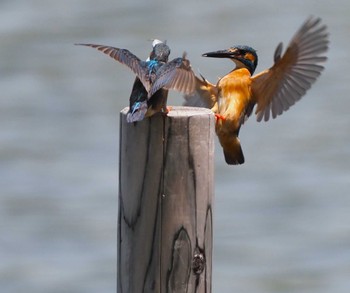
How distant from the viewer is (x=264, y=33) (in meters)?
13.2

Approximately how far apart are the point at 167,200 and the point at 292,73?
1778 mm

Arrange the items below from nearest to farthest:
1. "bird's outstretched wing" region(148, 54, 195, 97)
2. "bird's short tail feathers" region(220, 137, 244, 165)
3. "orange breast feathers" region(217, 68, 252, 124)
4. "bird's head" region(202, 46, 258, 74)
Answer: "bird's outstretched wing" region(148, 54, 195, 97), "bird's short tail feathers" region(220, 137, 244, 165), "orange breast feathers" region(217, 68, 252, 124), "bird's head" region(202, 46, 258, 74)

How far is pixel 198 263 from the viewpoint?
466cm

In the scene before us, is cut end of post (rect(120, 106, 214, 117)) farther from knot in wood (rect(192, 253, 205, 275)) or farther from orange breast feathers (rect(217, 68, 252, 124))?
orange breast feathers (rect(217, 68, 252, 124))

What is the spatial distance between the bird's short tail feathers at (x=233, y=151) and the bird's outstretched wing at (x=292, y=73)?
0.31 meters

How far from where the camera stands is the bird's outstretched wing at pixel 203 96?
6.12 m

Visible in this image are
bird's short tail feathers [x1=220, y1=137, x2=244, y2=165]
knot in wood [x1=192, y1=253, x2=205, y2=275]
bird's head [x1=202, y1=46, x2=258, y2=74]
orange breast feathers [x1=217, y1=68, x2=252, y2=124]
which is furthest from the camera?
bird's head [x1=202, y1=46, x2=258, y2=74]

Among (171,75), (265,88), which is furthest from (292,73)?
(171,75)

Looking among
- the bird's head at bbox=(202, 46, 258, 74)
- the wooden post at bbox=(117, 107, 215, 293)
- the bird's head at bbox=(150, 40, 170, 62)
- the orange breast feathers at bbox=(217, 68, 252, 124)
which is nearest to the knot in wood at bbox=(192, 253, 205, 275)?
the wooden post at bbox=(117, 107, 215, 293)

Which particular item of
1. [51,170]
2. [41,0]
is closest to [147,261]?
[51,170]

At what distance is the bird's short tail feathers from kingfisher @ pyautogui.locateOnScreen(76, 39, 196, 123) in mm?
724

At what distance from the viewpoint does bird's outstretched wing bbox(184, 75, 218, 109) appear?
612 cm

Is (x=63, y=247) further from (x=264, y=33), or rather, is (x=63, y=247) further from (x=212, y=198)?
(x=212, y=198)

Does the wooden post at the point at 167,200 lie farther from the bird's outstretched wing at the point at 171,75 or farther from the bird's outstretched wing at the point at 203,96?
the bird's outstretched wing at the point at 203,96
